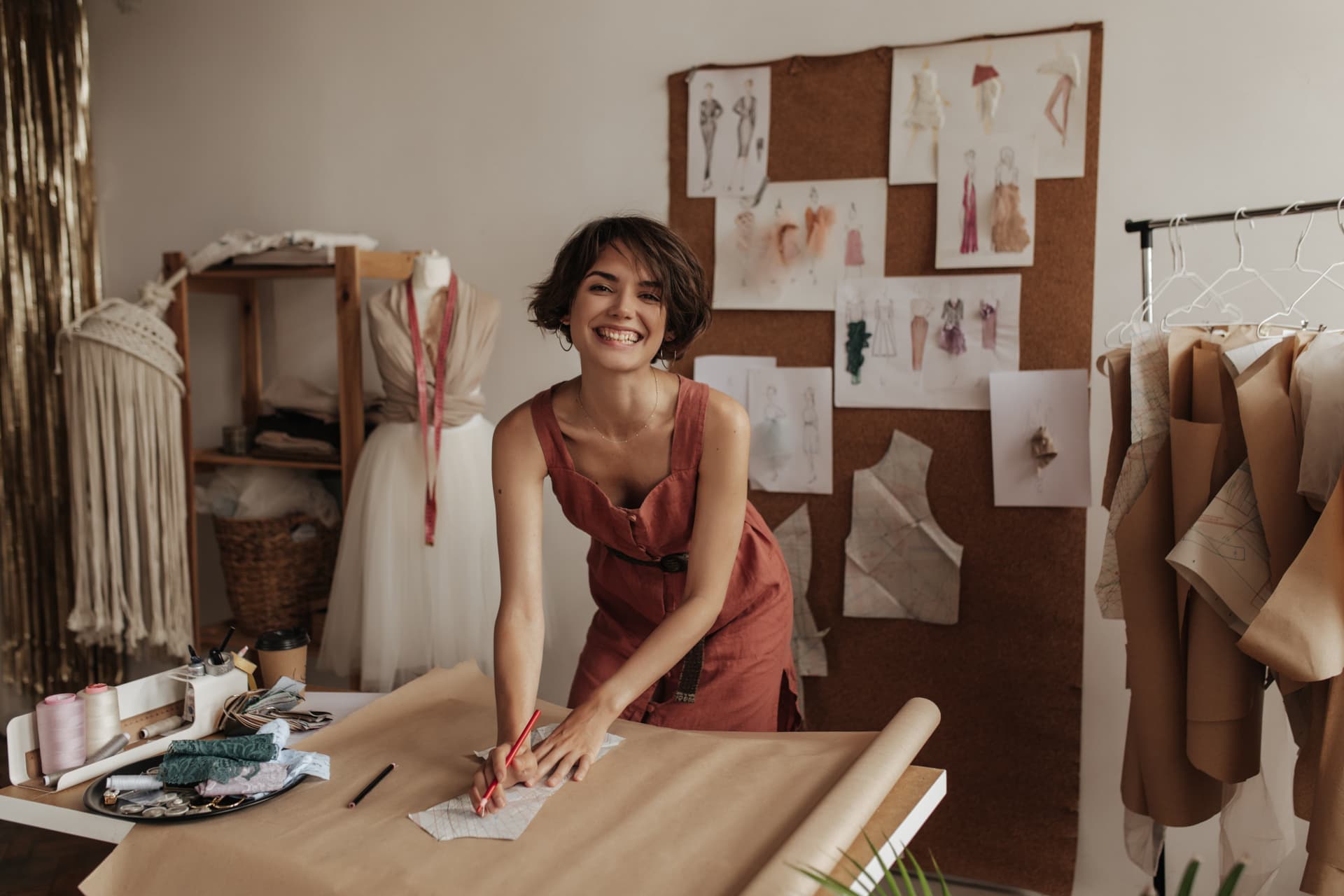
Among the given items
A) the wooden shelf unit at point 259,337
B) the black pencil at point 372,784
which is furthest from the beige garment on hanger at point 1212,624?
the wooden shelf unit at point 259,337

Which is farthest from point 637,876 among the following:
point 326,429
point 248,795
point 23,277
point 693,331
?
point 23,277

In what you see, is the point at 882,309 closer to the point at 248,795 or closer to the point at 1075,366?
the point at 1075,366

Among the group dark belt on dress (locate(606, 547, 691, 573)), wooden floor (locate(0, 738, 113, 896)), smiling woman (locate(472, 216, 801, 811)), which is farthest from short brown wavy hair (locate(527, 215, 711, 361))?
wooden floor (locate(0, 738, 113, 896))

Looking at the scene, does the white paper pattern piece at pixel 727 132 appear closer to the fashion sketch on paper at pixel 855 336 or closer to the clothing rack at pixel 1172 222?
the fashion sketch on paper at pixel 855 336

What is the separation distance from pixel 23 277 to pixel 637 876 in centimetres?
305

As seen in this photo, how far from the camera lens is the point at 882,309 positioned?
2.65 m

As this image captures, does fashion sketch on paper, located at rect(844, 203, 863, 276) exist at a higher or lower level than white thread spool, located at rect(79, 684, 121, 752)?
higher

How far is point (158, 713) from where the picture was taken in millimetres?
1766

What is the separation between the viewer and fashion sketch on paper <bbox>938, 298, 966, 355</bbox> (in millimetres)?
2582

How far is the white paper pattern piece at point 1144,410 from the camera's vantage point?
1854mm

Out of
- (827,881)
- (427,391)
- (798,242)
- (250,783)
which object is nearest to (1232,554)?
(827,881)

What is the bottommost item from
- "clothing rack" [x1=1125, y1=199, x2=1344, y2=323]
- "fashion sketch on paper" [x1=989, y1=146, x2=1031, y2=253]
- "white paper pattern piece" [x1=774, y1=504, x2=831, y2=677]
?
"white paper pattern piece" [x1=774, y1=504, x2=831, y2=677]

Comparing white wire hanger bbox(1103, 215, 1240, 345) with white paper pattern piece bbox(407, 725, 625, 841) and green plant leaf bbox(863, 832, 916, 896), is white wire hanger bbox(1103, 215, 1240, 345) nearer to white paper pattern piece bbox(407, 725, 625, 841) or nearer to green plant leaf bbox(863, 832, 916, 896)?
green plant leaf bbox(863, 832, 916, 896)

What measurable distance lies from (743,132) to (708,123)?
0.32ft
